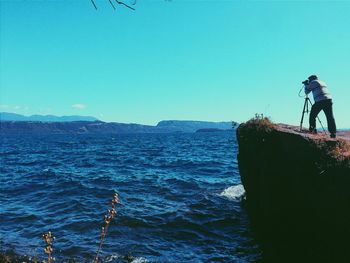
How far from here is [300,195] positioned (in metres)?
6.70

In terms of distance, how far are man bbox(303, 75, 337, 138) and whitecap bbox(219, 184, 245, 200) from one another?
567 centimetres

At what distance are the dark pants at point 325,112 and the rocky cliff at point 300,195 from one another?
733mm

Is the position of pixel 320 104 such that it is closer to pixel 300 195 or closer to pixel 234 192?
pixel 300 195

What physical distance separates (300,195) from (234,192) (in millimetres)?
7360

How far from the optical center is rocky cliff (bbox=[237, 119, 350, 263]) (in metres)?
5.25

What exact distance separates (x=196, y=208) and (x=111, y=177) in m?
8.37

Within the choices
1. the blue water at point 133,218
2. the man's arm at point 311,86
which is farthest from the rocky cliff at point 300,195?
the man's arm at point 311,86

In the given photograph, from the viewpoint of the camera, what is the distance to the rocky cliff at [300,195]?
5254 mm

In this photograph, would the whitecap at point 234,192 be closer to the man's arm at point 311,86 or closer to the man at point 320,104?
the man at point 320,104

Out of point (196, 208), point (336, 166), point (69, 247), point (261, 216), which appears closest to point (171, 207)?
point (196, 208)

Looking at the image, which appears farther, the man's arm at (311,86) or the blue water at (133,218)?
the man's arm at (311,86)

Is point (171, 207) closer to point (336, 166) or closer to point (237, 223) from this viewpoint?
point (237, 223)

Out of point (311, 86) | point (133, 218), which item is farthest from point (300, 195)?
point (133, 218)

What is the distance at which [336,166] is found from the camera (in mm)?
5387
